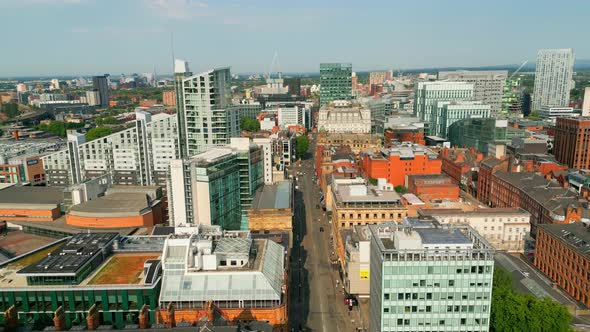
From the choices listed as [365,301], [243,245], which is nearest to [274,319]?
[243,245]

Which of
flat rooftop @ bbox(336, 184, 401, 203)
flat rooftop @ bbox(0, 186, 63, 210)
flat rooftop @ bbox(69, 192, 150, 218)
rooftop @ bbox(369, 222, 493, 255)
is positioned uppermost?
rooftop @ bbox(369, 222, 493, 255)

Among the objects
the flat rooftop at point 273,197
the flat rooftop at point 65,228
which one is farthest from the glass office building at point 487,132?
the flat rooftop at point 65,228

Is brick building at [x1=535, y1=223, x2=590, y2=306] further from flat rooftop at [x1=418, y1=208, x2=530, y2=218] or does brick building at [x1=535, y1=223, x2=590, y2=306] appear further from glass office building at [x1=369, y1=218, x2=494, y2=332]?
glass office building at [x1=369, y1=218, x2=494, y2=332]

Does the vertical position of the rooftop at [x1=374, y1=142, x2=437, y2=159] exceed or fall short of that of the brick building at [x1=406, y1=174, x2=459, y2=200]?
it exceeds it

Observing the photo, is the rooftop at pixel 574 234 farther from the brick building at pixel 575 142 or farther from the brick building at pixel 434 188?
the brick building at pixel 575 142

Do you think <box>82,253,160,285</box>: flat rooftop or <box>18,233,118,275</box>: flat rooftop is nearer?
<box>18,233,118,275</box>: flat rooftop

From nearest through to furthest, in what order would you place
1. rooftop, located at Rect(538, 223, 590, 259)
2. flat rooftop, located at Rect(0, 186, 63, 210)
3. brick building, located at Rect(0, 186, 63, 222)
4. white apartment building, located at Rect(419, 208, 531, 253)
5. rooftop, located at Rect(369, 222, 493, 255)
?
1. rooftop, located at Rect(369, 222, 493, 255)
2. rooftop, located at Rect(538, 223, 590, 259)
3. white apartment building, located at Rect(419, 208, 531, 253)
4. brick building, located at Rect(0, 186, 63, 222)
5. flat rooftop, located at Rect(0, 186, 63, 210)

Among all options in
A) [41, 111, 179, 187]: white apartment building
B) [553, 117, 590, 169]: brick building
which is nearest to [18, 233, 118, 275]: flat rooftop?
[41, 111, 179, 187]: white apartment building
